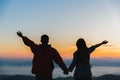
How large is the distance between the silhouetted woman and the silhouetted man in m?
0.82

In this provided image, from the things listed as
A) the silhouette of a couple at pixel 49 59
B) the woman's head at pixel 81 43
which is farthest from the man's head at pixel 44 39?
the woman's head at pixel 81 43

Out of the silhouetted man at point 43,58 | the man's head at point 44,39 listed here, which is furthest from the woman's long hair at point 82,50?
the man's head at point 44,39

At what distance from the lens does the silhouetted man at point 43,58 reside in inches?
549

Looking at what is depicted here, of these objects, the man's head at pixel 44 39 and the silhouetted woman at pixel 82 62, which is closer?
the man's head at pixel 44 39

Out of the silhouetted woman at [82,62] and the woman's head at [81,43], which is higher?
the woman's head at [81,43]

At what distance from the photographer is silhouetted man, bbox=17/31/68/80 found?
13.9 metres

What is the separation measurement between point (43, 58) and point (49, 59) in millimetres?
213

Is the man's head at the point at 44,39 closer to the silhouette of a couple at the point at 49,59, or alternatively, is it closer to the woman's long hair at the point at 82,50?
the silhouette of a couple at the point at 49,59

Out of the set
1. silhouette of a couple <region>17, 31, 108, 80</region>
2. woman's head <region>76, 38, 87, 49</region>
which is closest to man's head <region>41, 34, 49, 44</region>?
silhouette of a couple <region>17, 31, 108, 80</region>

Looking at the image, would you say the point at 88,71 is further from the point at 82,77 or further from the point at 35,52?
the point at 35,52

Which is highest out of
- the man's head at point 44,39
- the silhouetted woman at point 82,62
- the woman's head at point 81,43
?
the man's head at point 44,39

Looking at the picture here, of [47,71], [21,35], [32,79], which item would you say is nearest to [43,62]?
[47,71]

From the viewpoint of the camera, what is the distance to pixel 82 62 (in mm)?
14586

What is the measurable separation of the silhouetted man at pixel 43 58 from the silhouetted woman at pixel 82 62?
2.69 ft
